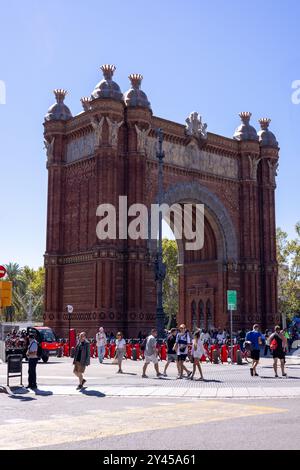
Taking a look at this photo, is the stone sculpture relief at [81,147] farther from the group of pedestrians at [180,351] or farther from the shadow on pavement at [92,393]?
the shadow on pavement at [92,393]

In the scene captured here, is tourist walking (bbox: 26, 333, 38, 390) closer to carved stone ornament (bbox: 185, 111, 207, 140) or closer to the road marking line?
the road marking line

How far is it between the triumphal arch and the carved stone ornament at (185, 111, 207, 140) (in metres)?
0.11

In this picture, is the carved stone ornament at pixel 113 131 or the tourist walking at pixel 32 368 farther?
the carved stone ornament at pixel 113 131

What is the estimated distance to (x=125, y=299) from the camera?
132 ft

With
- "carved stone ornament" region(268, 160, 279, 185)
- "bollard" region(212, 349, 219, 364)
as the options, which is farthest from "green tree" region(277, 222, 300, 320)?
"bollard" region(212, 349, 219, 364)

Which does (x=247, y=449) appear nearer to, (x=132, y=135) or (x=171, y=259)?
(x=132, y=135)

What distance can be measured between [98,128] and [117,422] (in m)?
31.7

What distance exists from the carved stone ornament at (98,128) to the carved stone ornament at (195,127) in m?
8.58

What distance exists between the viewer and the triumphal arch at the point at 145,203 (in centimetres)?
4025

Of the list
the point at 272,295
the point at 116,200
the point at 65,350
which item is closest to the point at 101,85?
the point at 116,200

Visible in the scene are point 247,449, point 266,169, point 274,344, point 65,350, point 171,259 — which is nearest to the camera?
point 247,449

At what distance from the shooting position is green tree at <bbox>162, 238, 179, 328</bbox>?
78.5 m

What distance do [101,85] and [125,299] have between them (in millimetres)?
15027

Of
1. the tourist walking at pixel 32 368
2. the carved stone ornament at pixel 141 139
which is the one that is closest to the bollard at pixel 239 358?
the tourist walking at pixel 32 368
